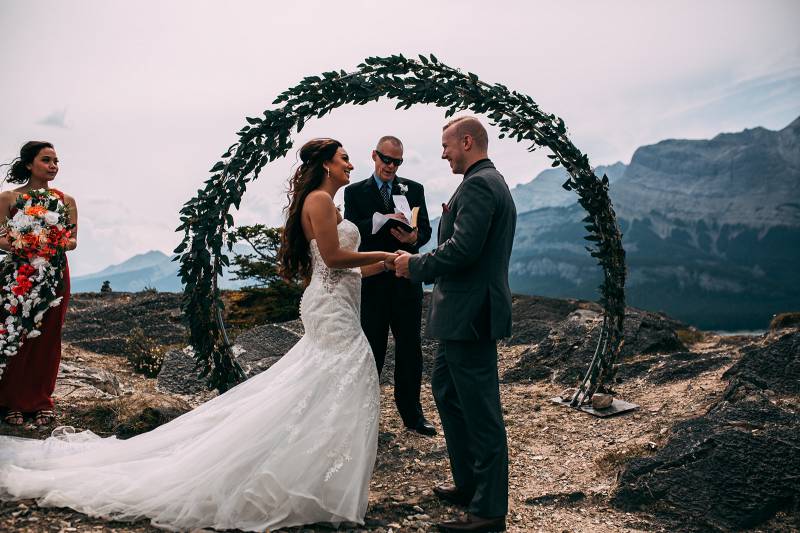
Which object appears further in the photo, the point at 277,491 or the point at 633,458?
the point at 633,458

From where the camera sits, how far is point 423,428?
6543mm

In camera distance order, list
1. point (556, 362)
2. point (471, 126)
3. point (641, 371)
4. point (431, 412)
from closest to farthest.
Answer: point (471, 126) → point (431, 412) → point (641, 371) → point (556, 362)

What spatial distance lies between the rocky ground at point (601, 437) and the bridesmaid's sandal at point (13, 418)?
10 centimetres

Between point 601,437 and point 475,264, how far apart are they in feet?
12.0

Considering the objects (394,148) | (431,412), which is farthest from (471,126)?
(431,412)

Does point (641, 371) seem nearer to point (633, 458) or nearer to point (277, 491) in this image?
point (633, 458)

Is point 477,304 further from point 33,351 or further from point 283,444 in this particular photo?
point 33,351

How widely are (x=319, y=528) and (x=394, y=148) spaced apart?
398cm

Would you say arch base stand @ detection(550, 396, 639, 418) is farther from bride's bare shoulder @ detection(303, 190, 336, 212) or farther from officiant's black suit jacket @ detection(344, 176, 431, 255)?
bride's bare shoulder @ detection(303, 190, 336, 212)

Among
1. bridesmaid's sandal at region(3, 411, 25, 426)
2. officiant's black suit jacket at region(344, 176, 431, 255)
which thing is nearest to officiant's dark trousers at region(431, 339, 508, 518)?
officiant's black suit jacket at region(344, 176, 431, 255)

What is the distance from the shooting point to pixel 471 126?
171 inches

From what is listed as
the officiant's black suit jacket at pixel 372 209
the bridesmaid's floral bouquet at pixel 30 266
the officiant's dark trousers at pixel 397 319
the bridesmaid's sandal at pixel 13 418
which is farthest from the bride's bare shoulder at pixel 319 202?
the bridesmaid's sandal at pixel 13 418

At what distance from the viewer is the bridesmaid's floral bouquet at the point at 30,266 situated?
5898 millimetres

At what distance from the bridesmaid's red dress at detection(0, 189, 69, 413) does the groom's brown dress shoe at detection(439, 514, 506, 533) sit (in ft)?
15.9
